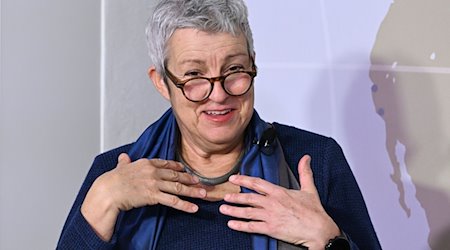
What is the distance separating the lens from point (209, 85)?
1500 mm

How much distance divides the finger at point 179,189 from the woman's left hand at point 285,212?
0.20ft

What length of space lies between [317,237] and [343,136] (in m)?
0.85

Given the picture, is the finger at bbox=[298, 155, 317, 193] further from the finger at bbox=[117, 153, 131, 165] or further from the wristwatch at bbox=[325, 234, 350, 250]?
the finger at bbox=[117, 153, 131, 165]

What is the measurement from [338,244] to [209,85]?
0.40 metres

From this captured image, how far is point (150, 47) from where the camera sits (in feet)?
5.22

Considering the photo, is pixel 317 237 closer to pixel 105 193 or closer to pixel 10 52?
pixel 105 193

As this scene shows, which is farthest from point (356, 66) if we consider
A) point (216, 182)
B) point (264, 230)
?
point (264, 230)

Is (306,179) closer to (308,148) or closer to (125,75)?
(308,148)

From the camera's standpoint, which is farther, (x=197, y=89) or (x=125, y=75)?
(x=125, y=75)

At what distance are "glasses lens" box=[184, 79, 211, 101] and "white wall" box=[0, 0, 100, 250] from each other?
716 millimetres

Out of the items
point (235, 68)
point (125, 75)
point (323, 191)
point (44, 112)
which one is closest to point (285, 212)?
point (323, 191)

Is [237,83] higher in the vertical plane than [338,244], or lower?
higher

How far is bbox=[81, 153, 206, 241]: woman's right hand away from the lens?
1469 millimetres

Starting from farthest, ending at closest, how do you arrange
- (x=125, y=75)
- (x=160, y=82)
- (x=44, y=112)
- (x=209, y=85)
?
(x=125, y=75)
(x=44, y=112)
(x=160, y=82)
(x=209, y=85)
